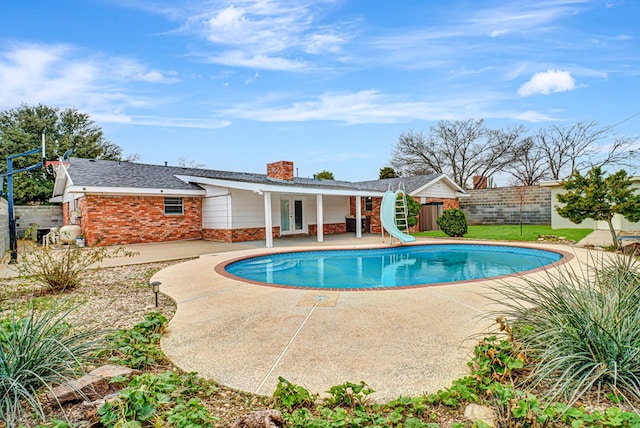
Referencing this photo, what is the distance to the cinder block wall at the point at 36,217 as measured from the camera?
18.5 meters

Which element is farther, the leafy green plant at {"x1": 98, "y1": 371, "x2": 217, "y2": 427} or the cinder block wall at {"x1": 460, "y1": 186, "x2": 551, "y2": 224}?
the cinder block wall at {"x1": 460, "y1": 186, "x2": 551, "y2": 224}

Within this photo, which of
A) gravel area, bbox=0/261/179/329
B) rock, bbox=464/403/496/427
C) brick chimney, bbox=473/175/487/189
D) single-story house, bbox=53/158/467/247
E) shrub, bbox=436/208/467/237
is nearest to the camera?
rock, bbox=464/403/496/427

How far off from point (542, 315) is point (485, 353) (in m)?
0.74

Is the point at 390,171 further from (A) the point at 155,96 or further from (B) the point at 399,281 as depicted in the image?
(B) the point at 399,281

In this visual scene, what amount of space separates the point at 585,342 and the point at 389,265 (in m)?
8.49

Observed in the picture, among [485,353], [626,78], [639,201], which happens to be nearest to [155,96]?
[485,353]

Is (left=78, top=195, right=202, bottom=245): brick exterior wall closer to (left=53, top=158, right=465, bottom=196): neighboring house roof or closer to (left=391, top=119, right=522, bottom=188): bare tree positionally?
(left=53, top=158, right=465, bottom=196): neighboring house roof

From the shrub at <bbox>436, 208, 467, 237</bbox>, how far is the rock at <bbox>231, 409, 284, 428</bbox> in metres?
15.5

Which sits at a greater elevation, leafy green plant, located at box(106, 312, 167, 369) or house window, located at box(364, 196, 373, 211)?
house window, located at box(364, 196, 373, 211)

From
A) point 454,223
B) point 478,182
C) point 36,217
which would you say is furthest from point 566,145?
point 36,217

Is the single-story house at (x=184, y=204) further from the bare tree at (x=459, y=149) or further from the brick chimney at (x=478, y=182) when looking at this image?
the bare tree at (x=459, y=149)

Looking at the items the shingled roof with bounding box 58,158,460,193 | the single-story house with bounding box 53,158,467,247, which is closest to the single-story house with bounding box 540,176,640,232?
the single-story house with bounding box 53,158,467,247

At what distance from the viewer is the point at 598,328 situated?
295 centimetres

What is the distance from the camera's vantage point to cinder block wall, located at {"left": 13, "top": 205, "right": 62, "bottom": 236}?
60.8ft
